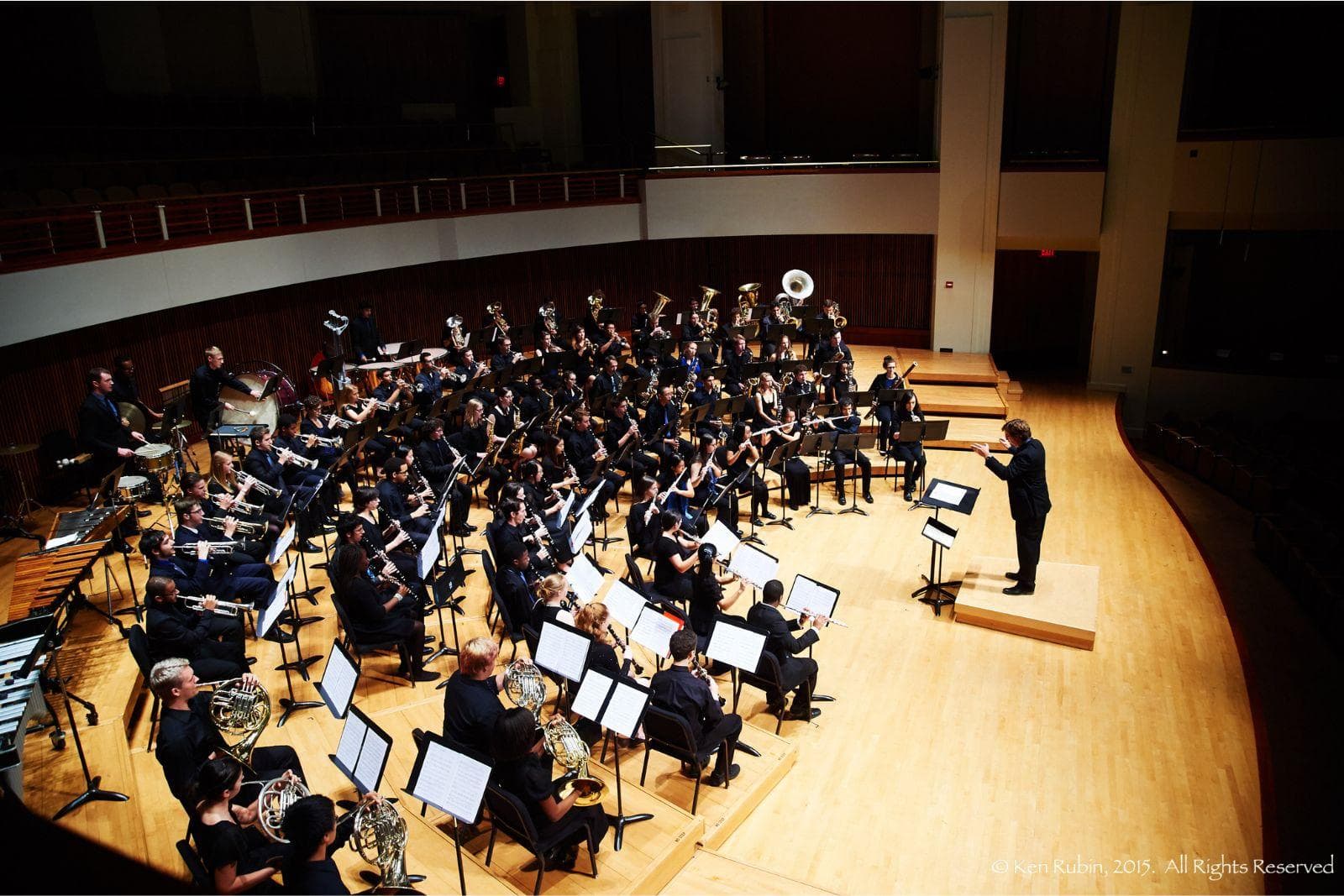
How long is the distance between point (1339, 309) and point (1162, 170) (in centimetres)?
449

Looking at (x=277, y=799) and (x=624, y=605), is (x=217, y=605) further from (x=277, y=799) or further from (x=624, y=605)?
(x=624, y=605)

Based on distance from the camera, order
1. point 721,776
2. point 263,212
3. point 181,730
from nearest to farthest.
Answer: point 181,730 < point 721,776 < point 263,212

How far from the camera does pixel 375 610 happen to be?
6.70 metres

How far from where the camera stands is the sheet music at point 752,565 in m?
7.04

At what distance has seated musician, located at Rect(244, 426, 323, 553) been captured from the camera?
27.0 ft

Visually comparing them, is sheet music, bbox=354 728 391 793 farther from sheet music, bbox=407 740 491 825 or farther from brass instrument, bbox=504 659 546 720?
brass instrument, bbox=504 659 546 720

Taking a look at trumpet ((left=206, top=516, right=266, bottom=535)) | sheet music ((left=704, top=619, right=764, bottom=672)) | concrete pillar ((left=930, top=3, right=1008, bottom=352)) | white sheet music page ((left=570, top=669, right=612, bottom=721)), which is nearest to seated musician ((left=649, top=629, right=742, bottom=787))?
sheet music ((left=704, top=619, right=764, bottom=672))

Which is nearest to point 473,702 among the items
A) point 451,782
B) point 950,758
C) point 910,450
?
point 451,782

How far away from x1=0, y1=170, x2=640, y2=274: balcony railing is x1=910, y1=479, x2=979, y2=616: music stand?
9168 mm

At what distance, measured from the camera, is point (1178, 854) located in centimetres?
573

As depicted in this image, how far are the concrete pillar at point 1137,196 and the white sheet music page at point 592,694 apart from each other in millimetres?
14027

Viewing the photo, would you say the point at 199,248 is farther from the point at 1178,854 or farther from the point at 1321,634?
the point at 1321,634

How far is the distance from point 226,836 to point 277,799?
18.6 inches

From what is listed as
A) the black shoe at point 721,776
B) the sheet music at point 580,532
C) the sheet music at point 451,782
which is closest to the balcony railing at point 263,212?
the sheet music at point 580,532
